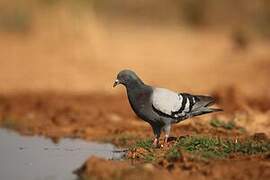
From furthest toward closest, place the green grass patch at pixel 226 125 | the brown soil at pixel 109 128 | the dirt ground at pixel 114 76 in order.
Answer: the green grass patch at pixel 226 125 < the dirt ground at pixel 114 76 < the brown soil at pixel 109 128

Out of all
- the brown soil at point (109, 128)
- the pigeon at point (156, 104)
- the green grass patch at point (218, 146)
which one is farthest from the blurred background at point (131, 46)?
the green grass patch at point (218, 146)

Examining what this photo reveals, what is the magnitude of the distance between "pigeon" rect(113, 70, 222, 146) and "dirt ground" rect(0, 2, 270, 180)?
113cm

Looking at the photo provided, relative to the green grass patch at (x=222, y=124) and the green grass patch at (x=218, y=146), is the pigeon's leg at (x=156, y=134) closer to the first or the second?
the green grass patch at (x=218, y=146)

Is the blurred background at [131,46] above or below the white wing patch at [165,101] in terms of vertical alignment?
above

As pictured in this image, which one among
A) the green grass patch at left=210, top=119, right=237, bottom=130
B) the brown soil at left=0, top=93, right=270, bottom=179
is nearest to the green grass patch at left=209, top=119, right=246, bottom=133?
the green grass patch at left=210, top=119, right=237, bottom=130

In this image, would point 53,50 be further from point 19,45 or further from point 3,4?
point 3,4

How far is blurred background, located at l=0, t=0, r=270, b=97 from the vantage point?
22.4 m

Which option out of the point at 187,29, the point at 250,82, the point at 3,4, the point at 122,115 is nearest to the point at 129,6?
the point at 187,29

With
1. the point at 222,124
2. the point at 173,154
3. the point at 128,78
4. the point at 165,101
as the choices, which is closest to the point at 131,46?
the point at 222,124

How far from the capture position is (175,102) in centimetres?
1102

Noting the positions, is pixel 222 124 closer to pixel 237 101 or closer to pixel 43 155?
pixel 43 155

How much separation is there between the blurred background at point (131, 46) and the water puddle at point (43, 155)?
7210 mm

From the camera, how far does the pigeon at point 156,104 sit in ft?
35.5

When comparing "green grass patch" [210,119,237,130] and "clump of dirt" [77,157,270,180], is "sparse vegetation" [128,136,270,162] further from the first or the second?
"green grass patch" [210,119,237,130]
